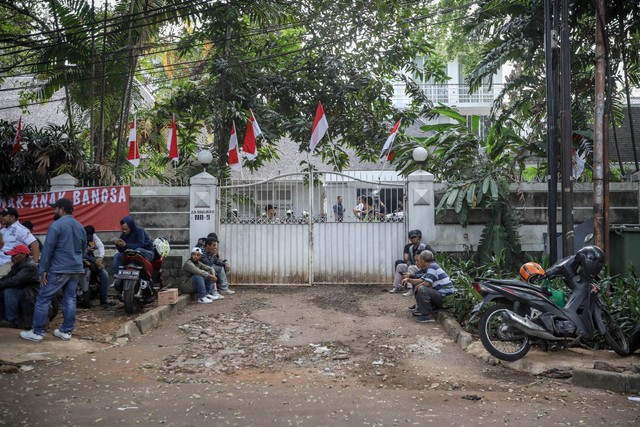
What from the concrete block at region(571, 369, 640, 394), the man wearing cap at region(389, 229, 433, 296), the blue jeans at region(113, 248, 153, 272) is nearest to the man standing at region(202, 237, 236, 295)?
the blue jeans at region(113, 248, 153, 272)

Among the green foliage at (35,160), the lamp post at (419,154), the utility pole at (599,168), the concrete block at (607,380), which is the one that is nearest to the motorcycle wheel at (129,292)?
the green foliage at (35,160)

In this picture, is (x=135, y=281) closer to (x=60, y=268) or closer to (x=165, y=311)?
(x=165, y=311)

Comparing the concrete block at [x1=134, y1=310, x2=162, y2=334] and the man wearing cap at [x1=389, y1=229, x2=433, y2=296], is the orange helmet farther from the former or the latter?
the concrete block at [x1=134, y1=310, x2=162, y2=334]

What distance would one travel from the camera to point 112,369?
6055mm

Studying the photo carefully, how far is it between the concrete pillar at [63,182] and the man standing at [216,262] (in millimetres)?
3114

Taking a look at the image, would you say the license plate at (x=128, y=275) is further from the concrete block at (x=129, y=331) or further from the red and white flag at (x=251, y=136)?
the red and white flag at (x=251, y=136)

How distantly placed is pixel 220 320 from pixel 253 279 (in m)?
2.75

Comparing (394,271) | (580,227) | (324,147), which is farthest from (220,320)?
(324,147)

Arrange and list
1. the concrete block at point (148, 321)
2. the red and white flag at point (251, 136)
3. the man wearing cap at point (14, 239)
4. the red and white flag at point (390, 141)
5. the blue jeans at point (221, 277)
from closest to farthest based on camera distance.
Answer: the concrete block at point (148, 321) → the man wearing cap at point (14, 239) → the blue jeans at point (221, 277) → the red and white flag at point (390, 141) → the red and white flag at point (251, 136)

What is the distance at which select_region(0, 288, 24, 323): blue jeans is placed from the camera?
7.45 meters

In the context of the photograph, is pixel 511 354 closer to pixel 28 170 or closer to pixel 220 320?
pixel 220 320

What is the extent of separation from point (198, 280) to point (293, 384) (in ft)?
14.6

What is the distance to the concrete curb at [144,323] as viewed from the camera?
7.32m

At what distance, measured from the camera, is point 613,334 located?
21.1 ft
